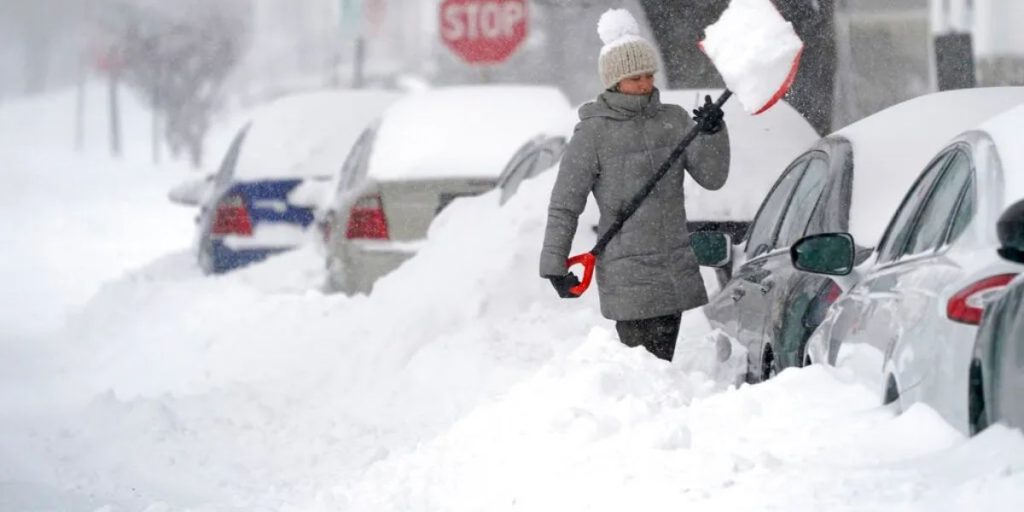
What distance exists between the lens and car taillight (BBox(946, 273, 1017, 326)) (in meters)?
3.99

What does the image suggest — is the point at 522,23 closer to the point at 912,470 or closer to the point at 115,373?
the point at 115,373

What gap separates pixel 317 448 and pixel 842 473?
13.0 feet

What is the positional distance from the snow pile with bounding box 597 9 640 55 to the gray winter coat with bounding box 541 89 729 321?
0.21 metres

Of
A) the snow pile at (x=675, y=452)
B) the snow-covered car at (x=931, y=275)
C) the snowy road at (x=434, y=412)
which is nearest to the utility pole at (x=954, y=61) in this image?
the snowy road at (x=434, y=412)

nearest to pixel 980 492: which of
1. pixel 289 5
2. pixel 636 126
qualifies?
pixel 636 126

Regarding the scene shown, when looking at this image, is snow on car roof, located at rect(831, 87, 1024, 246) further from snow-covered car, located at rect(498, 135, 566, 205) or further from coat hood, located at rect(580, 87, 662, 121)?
snow-covered car, located at rect(498, 135, 566, 205)

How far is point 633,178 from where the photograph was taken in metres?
6.56

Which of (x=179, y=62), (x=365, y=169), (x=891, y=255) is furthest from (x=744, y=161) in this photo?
(x=179, y=62)

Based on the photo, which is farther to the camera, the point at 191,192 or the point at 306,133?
the point at 191,192

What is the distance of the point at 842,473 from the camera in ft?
14.8

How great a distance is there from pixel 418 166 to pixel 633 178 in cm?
469

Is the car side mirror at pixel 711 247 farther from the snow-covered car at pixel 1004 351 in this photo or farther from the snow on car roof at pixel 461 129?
the snow on car roof at pixel 461 129

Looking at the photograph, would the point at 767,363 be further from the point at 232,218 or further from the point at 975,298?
the point at 232,218

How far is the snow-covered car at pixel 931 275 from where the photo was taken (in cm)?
412
